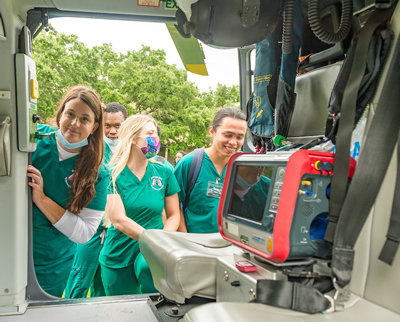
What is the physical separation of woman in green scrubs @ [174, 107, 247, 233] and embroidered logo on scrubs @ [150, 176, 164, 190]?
0.17 m

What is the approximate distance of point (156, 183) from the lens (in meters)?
2.53

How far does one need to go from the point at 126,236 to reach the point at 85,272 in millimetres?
581

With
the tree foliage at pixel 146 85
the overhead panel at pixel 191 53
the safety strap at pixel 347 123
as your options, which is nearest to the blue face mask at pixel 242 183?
the safety strap at pixel 347 123

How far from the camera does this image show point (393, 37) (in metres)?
0.92

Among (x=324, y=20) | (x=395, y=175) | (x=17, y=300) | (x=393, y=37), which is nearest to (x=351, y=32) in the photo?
(x=324, y=20)

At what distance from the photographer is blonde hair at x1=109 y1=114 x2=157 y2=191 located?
2.49 meters

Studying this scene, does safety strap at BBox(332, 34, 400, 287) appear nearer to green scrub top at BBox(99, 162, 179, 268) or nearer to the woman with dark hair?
the woman with dark hair

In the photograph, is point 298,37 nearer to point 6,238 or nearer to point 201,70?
point 201,70

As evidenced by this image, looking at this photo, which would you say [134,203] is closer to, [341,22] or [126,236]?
[126,236]

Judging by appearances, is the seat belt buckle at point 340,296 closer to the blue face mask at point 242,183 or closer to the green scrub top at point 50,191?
the blue face mask at point 242,183

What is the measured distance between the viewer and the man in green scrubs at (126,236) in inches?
94.0

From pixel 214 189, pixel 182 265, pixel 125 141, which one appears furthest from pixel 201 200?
pixel 182 265

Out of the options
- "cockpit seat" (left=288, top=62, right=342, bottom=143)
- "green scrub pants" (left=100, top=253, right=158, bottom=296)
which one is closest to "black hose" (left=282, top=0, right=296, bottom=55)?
"cockpit seat" (left=288, top=62, right=342, bottom=143)

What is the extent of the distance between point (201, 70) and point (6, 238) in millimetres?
1936
